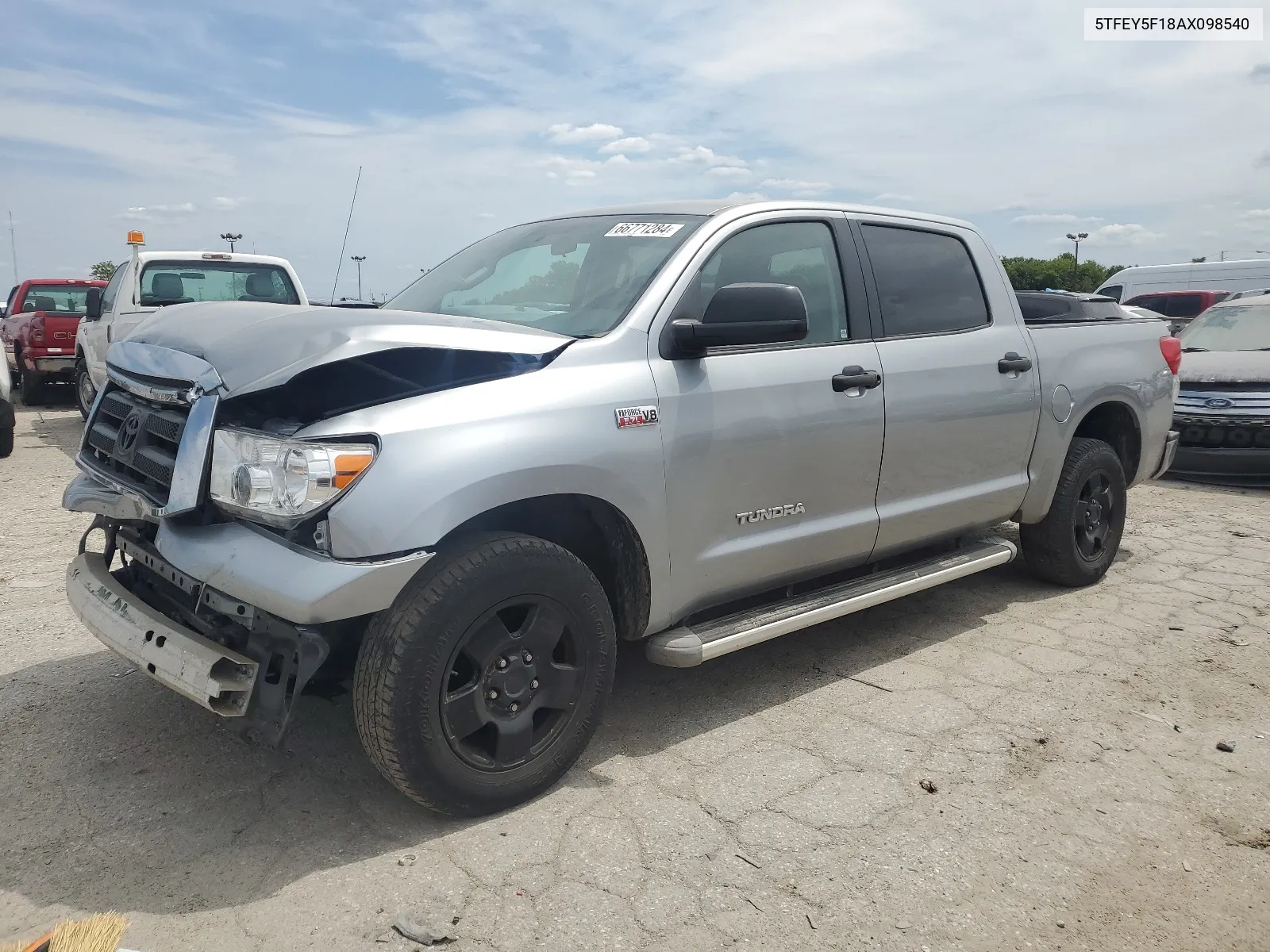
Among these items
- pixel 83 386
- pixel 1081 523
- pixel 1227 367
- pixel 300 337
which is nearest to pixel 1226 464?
pixel 1227 367

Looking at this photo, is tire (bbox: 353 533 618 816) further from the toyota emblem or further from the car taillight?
the car taillight

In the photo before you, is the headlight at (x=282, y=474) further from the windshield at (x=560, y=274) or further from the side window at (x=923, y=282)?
the side window at (x=923, y=282)

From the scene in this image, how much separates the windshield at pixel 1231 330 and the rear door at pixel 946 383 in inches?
207

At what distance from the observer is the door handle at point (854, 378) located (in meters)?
3.57

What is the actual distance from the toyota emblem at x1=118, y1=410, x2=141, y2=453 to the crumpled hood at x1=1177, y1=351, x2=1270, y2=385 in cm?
778

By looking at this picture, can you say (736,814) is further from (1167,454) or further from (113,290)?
(113,290)

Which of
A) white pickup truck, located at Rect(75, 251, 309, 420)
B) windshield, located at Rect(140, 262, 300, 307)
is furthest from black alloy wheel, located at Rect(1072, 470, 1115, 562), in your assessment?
windshield, located at Rect(140, 262, 300, 307)

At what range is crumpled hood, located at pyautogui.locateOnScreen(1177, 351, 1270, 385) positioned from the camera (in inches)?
315

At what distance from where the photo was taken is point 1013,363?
4.37 m

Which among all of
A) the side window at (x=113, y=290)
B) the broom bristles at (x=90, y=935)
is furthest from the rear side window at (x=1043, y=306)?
the side window at (x=113, y=290)

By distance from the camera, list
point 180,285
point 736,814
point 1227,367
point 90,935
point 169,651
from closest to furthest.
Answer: point 90,935 < point 169,651 < point 736,814 < point 1227,367 < point 180,285

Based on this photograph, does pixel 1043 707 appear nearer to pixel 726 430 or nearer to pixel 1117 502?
pixel 726 430

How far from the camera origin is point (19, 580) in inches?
193

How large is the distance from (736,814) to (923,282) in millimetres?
2436
